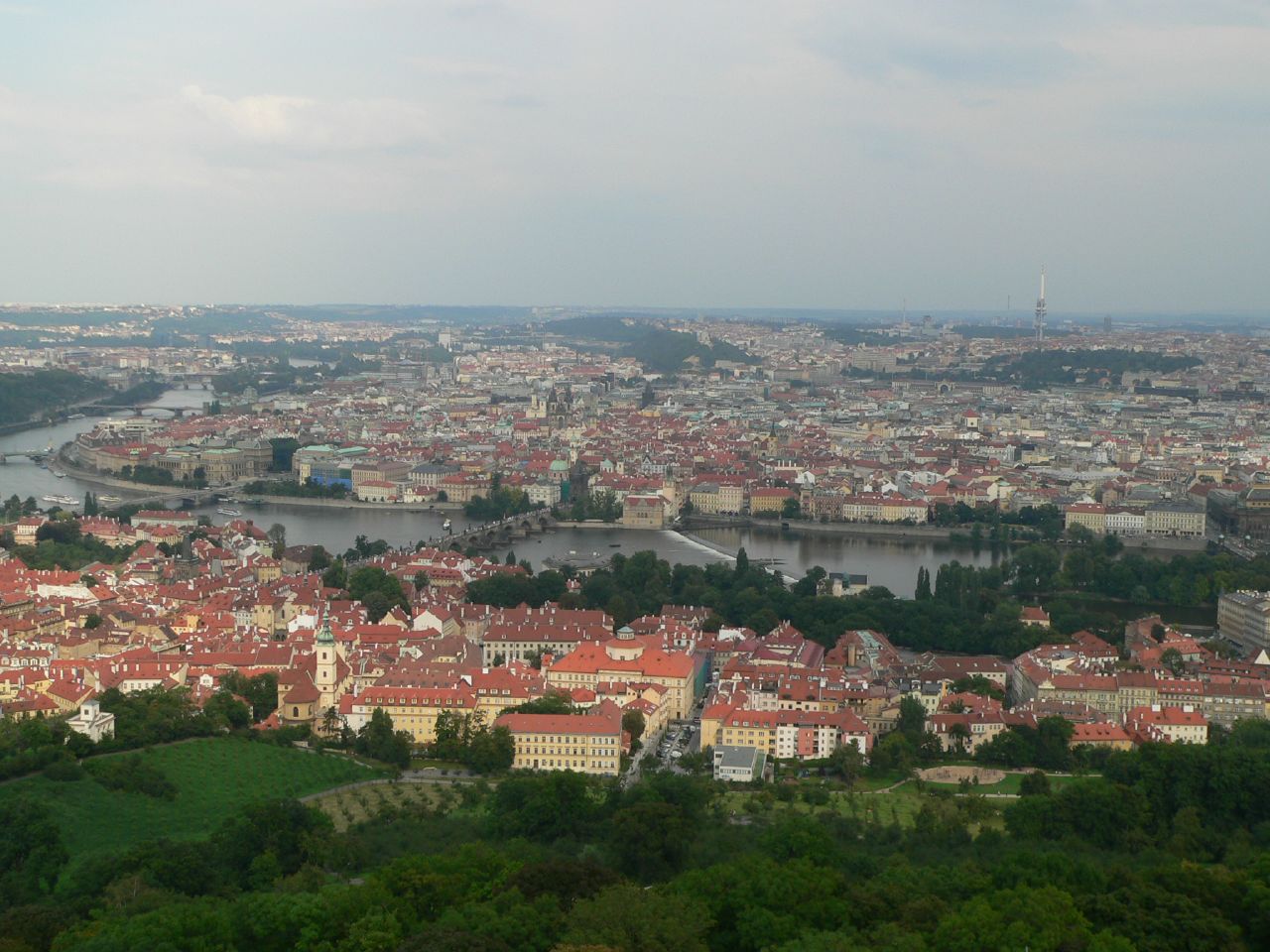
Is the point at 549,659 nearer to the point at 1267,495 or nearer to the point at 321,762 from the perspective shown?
the point at 321,762

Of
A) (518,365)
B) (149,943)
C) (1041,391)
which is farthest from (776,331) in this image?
(149,943)

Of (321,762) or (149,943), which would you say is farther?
(321,762)

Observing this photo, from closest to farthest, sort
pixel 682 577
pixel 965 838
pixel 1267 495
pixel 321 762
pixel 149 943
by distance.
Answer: pixel 149 943 < pixel 965 838 < pixel 321 762 < pixel 682 577 < pixel 1267 495

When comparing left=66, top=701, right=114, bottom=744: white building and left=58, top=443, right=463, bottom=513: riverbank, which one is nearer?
left=66, top=701, right=114, bottom=744: white building

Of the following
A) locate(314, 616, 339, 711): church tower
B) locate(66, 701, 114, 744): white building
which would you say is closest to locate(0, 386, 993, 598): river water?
locate(314, 616, 339, 711): church tower

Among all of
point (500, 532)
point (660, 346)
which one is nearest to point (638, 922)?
point (500, 532)

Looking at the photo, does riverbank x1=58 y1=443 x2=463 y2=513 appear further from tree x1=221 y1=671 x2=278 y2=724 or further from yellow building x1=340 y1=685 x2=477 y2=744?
yellow building x1=340 y1=685 x2=477 y2=744

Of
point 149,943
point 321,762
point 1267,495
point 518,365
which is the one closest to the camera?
point 149,943
